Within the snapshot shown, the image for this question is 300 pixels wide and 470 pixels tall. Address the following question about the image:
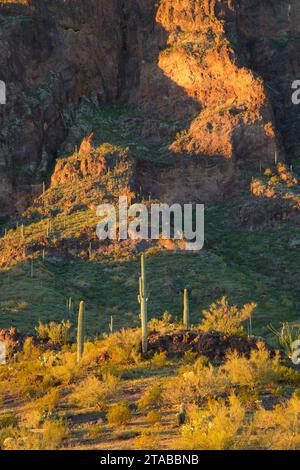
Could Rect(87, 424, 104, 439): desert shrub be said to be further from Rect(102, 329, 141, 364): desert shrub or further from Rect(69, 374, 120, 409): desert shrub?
Rect(102, 329, 141, 364): desert shrub

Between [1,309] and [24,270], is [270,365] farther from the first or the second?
[24,270]

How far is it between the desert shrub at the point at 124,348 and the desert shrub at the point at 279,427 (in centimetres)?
720

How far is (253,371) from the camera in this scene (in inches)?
723

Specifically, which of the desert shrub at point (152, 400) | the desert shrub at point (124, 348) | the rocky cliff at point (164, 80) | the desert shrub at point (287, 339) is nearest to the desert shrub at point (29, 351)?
the desert shrub at point (124, 348)

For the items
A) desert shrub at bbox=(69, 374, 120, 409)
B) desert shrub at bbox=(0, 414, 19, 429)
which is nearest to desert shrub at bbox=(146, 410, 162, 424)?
desert shrub at bbox=(69, 374, 120, 409)

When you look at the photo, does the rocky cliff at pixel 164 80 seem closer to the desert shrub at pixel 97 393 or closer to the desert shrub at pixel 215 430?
the desert shrub at pixel 97 393

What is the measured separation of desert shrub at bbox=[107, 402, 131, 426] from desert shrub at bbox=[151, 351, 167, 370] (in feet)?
15.0

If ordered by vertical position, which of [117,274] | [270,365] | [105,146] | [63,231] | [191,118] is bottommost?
[270,365]

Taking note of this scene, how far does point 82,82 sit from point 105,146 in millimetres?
17299

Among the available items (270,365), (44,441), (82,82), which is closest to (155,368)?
(270,365)

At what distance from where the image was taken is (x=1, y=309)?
43.4 meters

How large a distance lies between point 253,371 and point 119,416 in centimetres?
452

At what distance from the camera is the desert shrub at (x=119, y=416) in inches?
636

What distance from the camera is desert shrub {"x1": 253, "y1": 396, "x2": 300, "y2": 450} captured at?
44.5 ft
